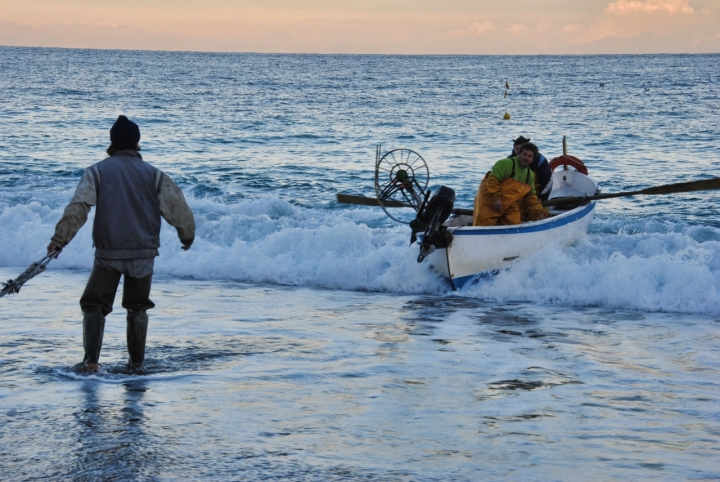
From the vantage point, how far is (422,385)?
19.3 ft

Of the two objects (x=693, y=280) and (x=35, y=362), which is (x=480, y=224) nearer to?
(x=693, y=280)

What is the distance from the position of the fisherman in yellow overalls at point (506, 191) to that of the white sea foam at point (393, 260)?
2.10 ft

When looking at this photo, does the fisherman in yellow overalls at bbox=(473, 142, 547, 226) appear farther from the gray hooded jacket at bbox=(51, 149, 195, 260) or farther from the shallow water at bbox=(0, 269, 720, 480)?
the gray hooded jacket at bbox=(51, 149, 195, 260)

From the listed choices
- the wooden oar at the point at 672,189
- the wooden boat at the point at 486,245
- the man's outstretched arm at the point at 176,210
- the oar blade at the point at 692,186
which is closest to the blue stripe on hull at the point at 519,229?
the wooden boat at the point at 486,245

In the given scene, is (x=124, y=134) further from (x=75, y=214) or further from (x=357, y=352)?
(x=357, y=352)

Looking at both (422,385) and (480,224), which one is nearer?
(422,385)

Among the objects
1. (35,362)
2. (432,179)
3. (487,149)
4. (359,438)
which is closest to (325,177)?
(432,179)

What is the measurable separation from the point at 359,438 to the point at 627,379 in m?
2.45

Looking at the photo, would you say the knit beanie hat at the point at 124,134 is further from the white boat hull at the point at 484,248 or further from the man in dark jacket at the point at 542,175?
the man in dark jacket at the point at 542,175

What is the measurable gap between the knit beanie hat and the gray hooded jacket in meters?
0.06

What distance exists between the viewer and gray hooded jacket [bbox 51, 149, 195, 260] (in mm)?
5402

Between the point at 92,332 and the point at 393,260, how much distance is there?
661 cm

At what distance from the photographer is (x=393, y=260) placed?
1187cm

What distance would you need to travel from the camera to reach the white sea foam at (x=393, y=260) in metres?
10.1
